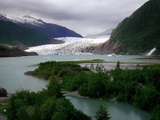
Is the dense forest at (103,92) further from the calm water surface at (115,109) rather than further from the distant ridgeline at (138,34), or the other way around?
the distant ridgeline at (138,34)

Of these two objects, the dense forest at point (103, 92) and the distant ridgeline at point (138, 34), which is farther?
the distant ridgeline at point (138, 34)

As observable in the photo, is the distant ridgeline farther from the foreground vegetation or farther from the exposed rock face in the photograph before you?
the foreground vegetation

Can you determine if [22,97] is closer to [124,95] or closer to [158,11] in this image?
[124,95]

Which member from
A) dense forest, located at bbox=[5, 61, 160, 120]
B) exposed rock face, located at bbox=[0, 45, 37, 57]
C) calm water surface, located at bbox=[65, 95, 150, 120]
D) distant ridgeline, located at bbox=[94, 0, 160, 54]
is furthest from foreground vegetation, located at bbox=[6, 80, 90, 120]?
distant ridgeline, located at bbox=[94, 0, 160, 54]

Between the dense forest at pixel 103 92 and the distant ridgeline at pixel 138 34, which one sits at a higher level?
the distant ridgeline at pixel 138 34

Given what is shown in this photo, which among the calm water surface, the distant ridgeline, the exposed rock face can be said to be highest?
the distant ridgeline

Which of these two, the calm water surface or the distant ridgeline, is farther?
the distant ridgeline

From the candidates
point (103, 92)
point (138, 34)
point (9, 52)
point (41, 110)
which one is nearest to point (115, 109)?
point (103, 92)

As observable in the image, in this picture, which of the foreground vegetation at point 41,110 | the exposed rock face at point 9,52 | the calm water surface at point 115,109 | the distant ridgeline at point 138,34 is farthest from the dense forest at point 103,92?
the distant ridgeline at point 138,34
